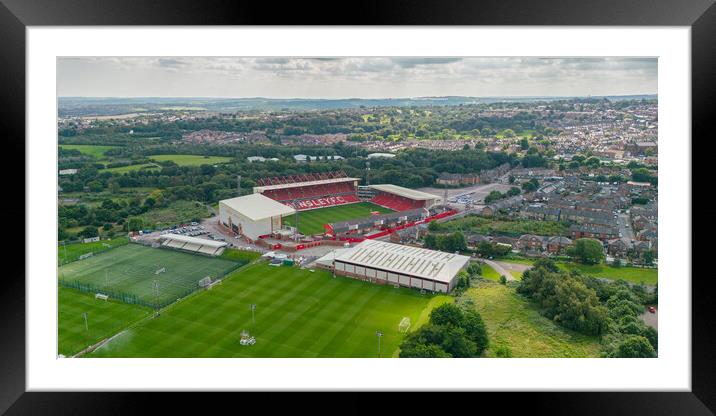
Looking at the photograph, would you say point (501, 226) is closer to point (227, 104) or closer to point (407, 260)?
point (407, 260)

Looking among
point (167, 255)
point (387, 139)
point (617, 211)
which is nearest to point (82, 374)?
point (167, 255)

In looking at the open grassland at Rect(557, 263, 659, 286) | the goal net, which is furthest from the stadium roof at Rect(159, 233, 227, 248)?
the open grassland at Rect(557, 263, 659, 286)

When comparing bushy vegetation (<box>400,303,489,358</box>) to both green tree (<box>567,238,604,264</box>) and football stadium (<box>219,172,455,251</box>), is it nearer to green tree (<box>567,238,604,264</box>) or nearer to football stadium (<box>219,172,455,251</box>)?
green tree (<box>567,238,604,264</box>)

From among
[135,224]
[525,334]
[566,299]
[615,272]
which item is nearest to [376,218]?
[615,272]
